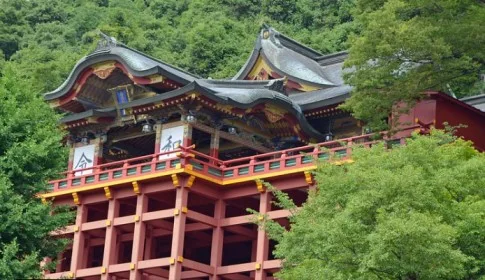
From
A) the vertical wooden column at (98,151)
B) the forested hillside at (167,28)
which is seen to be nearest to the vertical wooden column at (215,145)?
the vertical wooden column at (98,151)

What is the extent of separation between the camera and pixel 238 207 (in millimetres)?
38375

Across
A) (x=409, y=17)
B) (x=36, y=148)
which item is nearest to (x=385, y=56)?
(x=409, y=17)

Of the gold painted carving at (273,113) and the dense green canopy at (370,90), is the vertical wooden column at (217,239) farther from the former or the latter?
the dense green canopy at (370,90)

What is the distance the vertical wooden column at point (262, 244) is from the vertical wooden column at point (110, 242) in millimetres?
4355

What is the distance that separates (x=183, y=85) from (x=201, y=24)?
24183 millimetres

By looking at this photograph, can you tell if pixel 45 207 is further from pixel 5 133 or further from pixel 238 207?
pixel 238 207

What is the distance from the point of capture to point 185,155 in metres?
36.0

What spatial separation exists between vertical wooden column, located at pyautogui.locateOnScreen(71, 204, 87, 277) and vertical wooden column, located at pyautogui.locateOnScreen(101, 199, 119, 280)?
0.98 m

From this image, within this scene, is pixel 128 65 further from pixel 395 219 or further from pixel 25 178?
pixel 395 219

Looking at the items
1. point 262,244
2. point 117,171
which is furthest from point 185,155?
point 262,244

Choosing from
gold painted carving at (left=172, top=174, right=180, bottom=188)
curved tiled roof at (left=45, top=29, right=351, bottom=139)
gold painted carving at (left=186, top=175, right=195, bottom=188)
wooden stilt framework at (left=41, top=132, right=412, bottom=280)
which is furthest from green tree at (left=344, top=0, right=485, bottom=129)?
gold painted carving at (left=172, top=174, right=180, bottom=188)

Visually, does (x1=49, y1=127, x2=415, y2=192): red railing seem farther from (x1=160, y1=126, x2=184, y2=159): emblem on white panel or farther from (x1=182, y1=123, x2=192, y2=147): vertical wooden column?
(x1=182, y1=123, x2=192, y2=147): vertical wooden column

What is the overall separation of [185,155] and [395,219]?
11.3 meters

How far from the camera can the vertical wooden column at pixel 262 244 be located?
35.4 meters
